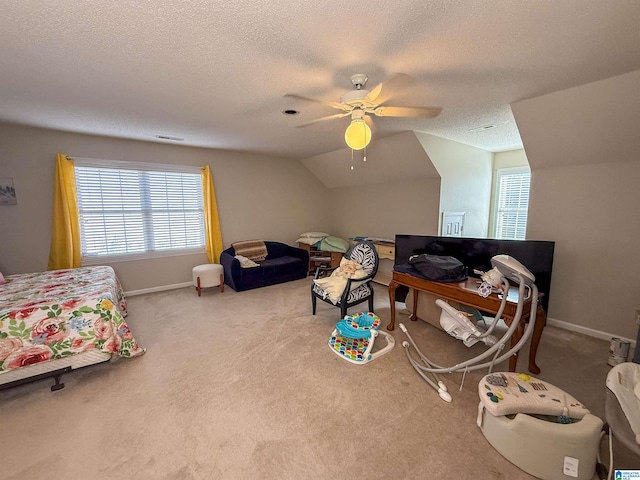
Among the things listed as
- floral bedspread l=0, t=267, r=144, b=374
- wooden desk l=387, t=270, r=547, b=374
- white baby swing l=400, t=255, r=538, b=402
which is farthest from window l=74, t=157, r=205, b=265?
white baby swing l=400, t=255, r=538, b=402

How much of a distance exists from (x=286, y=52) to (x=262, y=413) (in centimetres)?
245

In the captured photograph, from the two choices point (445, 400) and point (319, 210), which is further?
point (319, 210)

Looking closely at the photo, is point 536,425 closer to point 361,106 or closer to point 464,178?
point 361,106

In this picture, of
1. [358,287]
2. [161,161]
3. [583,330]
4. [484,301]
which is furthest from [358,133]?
[161,161]

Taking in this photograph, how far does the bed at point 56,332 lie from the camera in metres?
2.02

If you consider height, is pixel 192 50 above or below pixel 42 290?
above

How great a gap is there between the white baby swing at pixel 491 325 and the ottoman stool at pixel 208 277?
10.4 ft

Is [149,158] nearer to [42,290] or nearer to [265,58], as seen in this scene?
[42,290]

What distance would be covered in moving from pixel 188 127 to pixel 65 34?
1796mm

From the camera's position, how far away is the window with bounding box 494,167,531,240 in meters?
4.56

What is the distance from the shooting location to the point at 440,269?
2.55 meters

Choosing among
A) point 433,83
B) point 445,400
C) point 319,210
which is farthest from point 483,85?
point 319,210

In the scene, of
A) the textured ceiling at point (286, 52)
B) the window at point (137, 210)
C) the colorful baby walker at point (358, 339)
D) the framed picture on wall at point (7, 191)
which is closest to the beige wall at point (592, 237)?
the textured ceiling at point (286, 52)

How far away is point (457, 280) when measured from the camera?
2549mm
